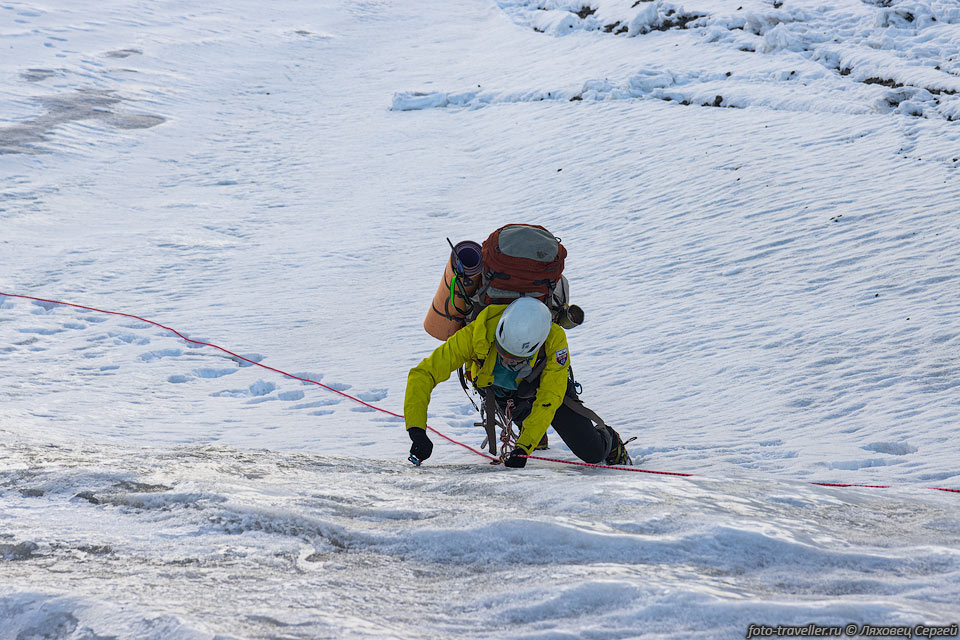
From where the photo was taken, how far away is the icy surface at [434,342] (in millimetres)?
2701

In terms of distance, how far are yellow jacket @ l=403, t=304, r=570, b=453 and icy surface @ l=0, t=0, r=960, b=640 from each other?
0.32m

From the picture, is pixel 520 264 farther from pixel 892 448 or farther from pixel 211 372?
pixel 211 372

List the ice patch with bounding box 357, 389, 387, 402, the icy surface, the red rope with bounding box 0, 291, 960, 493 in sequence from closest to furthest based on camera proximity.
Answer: the icy surface < the red rope with bounding box 0, 291, 960, 493 < the ice patch with bounding box 357, 389, 387, 402

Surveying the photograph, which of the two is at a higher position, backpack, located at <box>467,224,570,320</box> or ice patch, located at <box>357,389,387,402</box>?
backpack, located at <box>467,224,570,320</box>

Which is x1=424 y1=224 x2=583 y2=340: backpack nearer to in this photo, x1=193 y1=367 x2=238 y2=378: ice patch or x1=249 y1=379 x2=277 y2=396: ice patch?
x1=249 y1=379 x2=277 y2=396: ice patch

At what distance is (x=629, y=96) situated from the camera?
15.0 meters

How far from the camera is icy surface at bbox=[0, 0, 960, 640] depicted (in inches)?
106

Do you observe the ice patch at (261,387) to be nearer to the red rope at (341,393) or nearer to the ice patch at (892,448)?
the red rope at (341,393)

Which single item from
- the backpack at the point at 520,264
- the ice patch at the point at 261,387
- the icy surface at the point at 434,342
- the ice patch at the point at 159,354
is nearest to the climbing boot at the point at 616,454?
the icy surface at the point at 434,342

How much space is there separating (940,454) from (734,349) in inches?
88.8

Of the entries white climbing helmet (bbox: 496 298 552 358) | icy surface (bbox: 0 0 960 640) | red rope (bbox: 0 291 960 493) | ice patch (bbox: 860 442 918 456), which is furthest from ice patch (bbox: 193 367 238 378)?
ice patch (bbox: 860 442 918 456)

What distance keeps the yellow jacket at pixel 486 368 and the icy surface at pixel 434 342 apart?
32cm

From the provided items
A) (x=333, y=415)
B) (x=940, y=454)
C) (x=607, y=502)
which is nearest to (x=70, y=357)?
(x=333, y=415)

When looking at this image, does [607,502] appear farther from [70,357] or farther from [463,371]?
[70,357]
